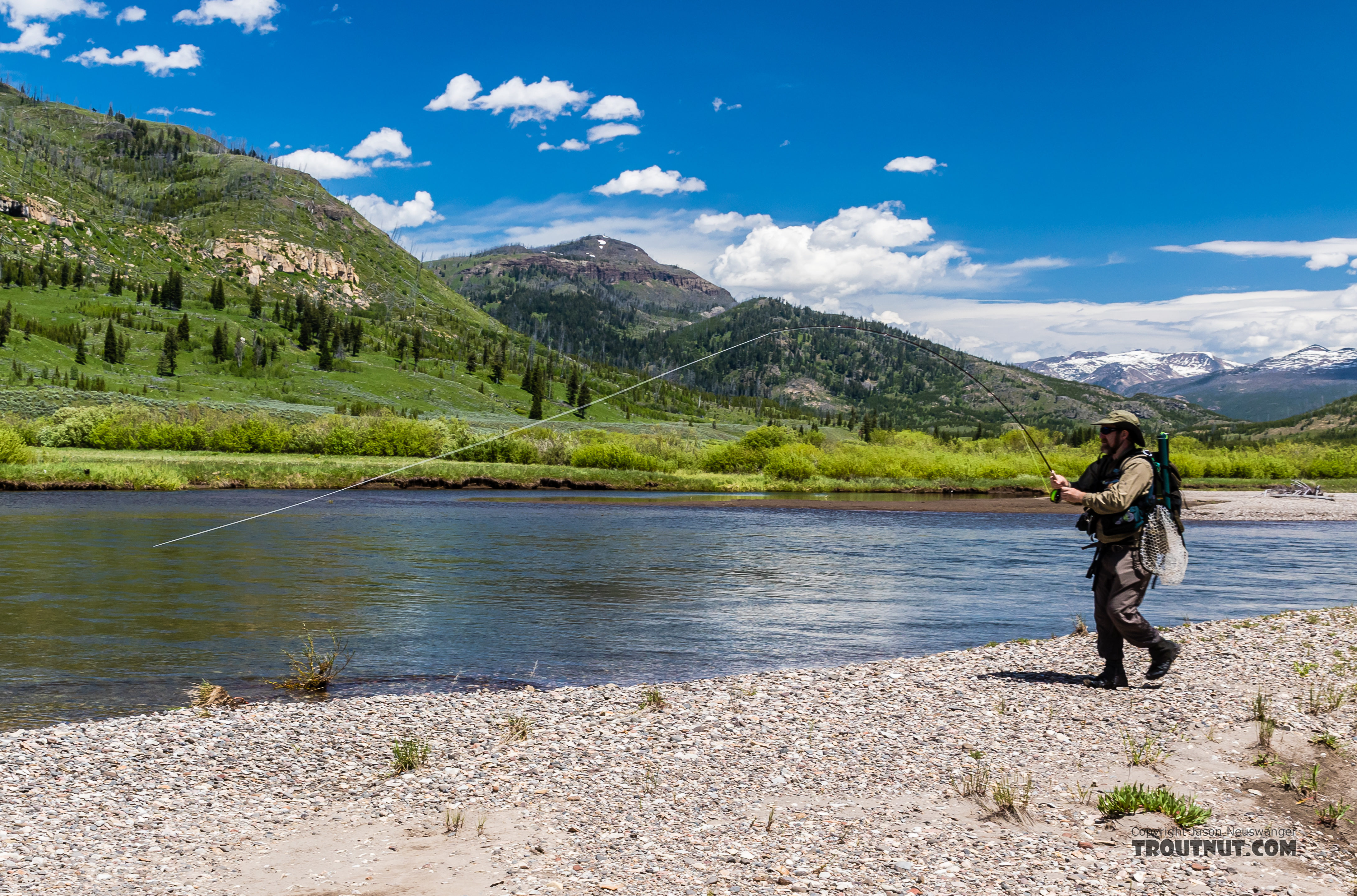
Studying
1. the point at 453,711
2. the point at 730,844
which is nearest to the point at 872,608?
the point at 453,711

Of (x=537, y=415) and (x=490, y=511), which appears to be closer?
(x=490, y=511)

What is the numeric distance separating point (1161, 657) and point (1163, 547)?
5.12 ft

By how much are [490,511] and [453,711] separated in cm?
3468

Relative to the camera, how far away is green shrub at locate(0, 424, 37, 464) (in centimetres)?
4669

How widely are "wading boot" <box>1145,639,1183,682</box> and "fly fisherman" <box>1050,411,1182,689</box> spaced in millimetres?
33

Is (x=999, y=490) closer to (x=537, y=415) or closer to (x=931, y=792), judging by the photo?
(x=931, y=792)

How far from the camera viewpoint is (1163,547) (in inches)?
331

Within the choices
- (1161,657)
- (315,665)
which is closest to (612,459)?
(315,665)

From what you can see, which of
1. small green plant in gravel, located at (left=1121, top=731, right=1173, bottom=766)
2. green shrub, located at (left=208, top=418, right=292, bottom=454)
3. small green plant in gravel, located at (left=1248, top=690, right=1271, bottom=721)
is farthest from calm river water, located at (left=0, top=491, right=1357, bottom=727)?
green shrub, located at (left=208, top=418, right=292, bottom=454)

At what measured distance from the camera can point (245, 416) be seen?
7656 cm

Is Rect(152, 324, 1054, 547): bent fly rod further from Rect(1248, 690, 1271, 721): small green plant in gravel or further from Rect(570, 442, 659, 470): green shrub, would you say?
Rect(570, 442, 659, 470): green shrub

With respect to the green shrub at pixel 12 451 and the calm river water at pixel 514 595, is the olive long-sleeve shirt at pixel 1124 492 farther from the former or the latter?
the green shrub at pixel 12 451

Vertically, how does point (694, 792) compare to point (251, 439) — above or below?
below

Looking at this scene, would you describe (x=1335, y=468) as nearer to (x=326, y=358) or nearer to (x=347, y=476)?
(x=347, y=476)
